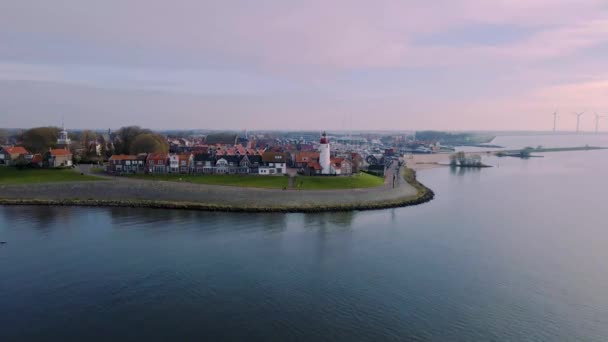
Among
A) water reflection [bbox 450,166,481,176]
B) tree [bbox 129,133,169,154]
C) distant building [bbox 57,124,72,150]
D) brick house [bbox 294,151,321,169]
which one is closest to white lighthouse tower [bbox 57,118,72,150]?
distant building [bbox 57,124,72,150]

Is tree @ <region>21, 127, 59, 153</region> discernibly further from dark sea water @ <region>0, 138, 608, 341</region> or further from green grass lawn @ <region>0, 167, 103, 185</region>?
dark sea water @ <region>0, 138, 608, 341</region>

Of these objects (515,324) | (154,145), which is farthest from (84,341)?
(154,145)

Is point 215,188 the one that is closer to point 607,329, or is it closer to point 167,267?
point 167,267

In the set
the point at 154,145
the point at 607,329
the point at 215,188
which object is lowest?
the point at 607,329

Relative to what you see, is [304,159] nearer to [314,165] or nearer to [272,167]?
[314,165]

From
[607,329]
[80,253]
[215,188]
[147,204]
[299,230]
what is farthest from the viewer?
[215,188]

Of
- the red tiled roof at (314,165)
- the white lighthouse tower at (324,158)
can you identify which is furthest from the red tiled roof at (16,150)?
the white lighthouse tower at (324,158)

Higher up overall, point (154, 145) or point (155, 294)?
point (154, 145)
